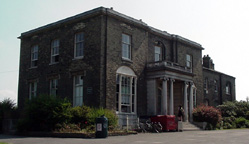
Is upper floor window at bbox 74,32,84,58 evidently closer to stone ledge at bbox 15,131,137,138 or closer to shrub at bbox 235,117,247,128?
stone ledge at bbox 15,131,137,138

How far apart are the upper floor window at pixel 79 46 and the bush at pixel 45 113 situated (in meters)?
6.04

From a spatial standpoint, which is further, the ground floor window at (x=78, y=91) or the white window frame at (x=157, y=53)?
the white window frame at (x=157, y=53)

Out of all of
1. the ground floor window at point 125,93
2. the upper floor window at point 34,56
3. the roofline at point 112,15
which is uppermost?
the roofline at point 112,15

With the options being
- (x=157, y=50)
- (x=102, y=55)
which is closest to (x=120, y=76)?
(x=102, y=55)

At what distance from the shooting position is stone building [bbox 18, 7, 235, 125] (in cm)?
2427

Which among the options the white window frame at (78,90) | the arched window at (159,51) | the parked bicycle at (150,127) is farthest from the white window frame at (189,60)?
the white window frame at (78,90)

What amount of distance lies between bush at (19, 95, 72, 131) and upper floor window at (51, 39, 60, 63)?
24.9ft

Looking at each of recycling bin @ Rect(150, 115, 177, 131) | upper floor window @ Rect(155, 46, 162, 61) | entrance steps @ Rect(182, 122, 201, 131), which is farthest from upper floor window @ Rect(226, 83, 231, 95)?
recycling bin @ Rect(150, 115, 177, 131)

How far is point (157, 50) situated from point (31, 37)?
477 inches

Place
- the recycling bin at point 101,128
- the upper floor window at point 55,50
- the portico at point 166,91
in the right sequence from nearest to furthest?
the recycling bin at point 101,128
the portico at point 166,91
the upper floor window at point 55,50

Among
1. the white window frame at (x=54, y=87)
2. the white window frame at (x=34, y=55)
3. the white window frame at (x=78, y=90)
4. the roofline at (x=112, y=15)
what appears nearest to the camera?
the roofline at (x=112, y=15)

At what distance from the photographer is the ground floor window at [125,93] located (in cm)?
2477

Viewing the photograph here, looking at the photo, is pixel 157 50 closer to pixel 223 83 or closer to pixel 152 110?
pixel 152 110

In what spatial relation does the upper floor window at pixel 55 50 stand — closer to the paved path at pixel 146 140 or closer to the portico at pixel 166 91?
the portico at pixel 166 91
